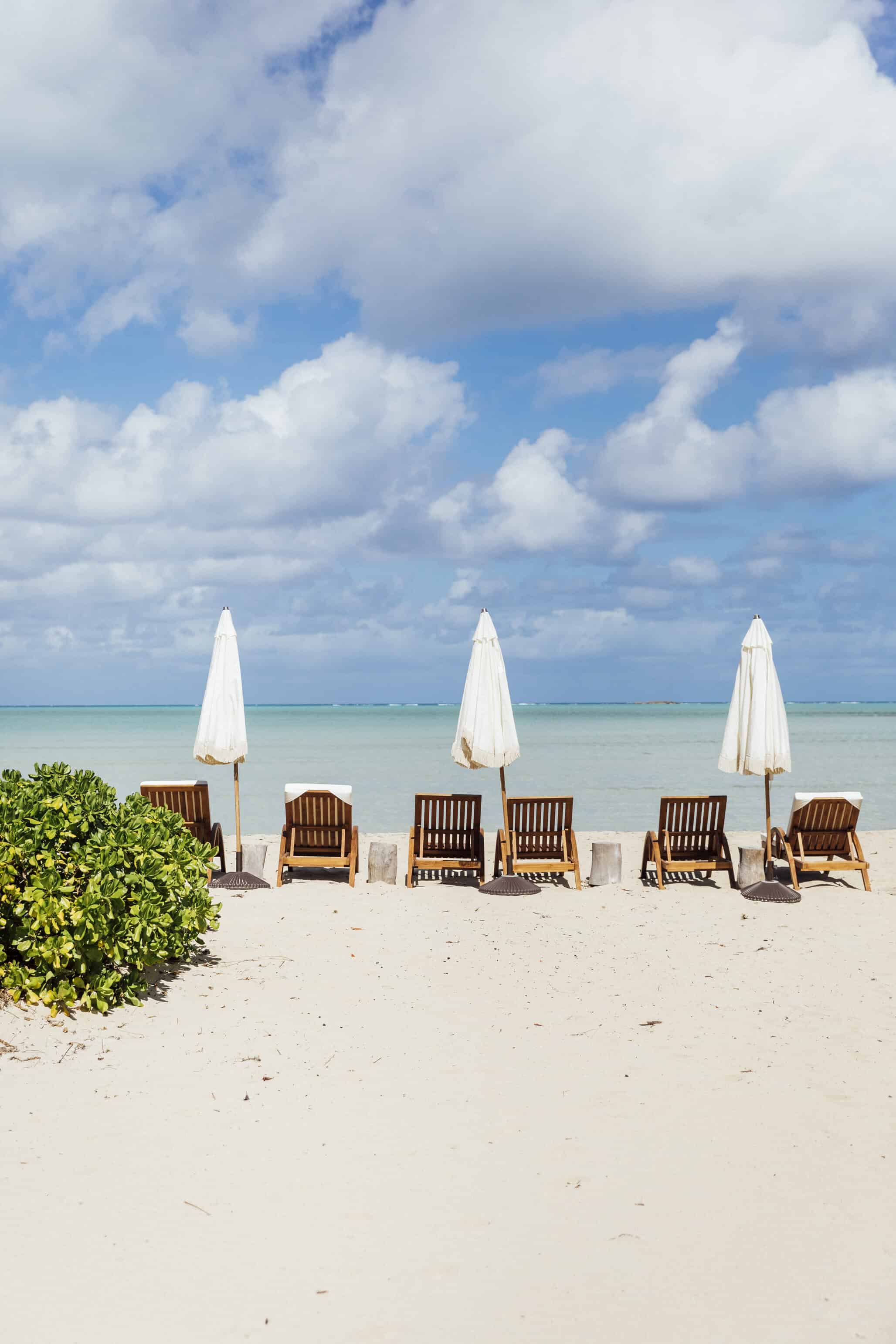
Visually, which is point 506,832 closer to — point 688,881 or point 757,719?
point 688,881

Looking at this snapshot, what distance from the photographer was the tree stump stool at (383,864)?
9.32 metres

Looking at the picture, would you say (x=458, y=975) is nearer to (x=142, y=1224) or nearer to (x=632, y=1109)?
(x=632, y=1109)

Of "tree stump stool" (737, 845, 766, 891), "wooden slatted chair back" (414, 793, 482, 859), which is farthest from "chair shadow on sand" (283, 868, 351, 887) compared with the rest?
"tree stump stool" (737, 845, 766, 891)

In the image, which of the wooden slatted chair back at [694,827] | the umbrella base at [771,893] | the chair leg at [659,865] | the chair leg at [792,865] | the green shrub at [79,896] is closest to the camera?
the green shrub at [79,896]

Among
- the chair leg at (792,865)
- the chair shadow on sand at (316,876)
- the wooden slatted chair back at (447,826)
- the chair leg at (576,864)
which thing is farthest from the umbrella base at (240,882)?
the chair leg at (792,865)

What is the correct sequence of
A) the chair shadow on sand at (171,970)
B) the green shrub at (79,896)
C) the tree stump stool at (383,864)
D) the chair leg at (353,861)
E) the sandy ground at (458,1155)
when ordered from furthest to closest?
the tree stump stool at (383,864) < the chair leg at (353,861) < the chair shadow on sand at (171,970) < the green shrub at (79,896) < the sandy ground at (458,1155)

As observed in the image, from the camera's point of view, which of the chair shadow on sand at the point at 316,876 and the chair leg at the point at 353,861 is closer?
the chair leg at the point at 353,861

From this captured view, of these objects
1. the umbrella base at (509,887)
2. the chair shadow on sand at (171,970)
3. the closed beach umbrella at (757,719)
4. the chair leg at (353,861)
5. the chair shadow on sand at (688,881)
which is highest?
the closed beach umbrella at (757,719)

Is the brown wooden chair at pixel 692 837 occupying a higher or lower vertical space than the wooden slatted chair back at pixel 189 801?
lower

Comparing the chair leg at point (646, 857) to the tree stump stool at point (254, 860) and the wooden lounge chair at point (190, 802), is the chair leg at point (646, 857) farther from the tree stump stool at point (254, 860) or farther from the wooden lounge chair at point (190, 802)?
the wooden lounge chair at point (190, 802)

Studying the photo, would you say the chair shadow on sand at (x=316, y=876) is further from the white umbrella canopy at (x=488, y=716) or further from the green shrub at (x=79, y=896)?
the green shrub at (x=79, y=896)

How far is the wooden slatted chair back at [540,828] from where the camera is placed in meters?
9.45

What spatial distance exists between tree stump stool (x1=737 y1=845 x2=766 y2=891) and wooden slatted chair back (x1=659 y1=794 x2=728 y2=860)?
0.34 meters

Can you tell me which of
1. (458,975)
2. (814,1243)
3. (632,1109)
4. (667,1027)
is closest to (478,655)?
(458,975)
